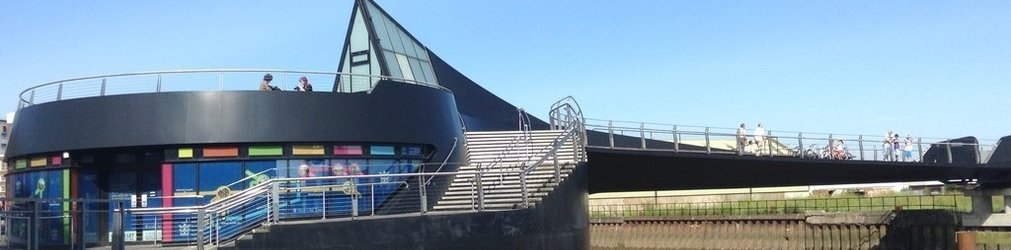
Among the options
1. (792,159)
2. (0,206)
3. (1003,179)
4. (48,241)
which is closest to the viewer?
(0,206)

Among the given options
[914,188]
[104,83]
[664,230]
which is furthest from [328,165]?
[914,188]

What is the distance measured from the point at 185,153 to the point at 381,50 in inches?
466

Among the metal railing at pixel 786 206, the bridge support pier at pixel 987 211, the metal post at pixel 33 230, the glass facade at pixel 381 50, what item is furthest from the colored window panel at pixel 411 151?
the metal railing at pixel 786 206

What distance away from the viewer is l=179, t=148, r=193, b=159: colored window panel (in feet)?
56.9

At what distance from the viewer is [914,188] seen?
59125mm

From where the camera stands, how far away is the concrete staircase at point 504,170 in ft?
59.0

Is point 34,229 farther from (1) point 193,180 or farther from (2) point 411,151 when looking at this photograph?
(2) point 411,151

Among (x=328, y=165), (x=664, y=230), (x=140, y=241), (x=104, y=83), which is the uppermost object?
(x=104, y=83)

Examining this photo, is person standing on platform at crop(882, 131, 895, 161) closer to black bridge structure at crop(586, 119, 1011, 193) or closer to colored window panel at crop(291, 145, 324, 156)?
black bridge structure at crop(586, 119, 1011, 193)

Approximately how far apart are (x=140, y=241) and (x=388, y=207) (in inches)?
178

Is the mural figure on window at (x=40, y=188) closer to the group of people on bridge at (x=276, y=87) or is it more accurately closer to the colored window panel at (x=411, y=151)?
the group of people on bridge at (x=276, y=87)

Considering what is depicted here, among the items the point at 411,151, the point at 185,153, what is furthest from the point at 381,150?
the point at 185,153

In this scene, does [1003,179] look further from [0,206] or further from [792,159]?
[0,206]

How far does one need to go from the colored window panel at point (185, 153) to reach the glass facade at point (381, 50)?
10598 millimetres
